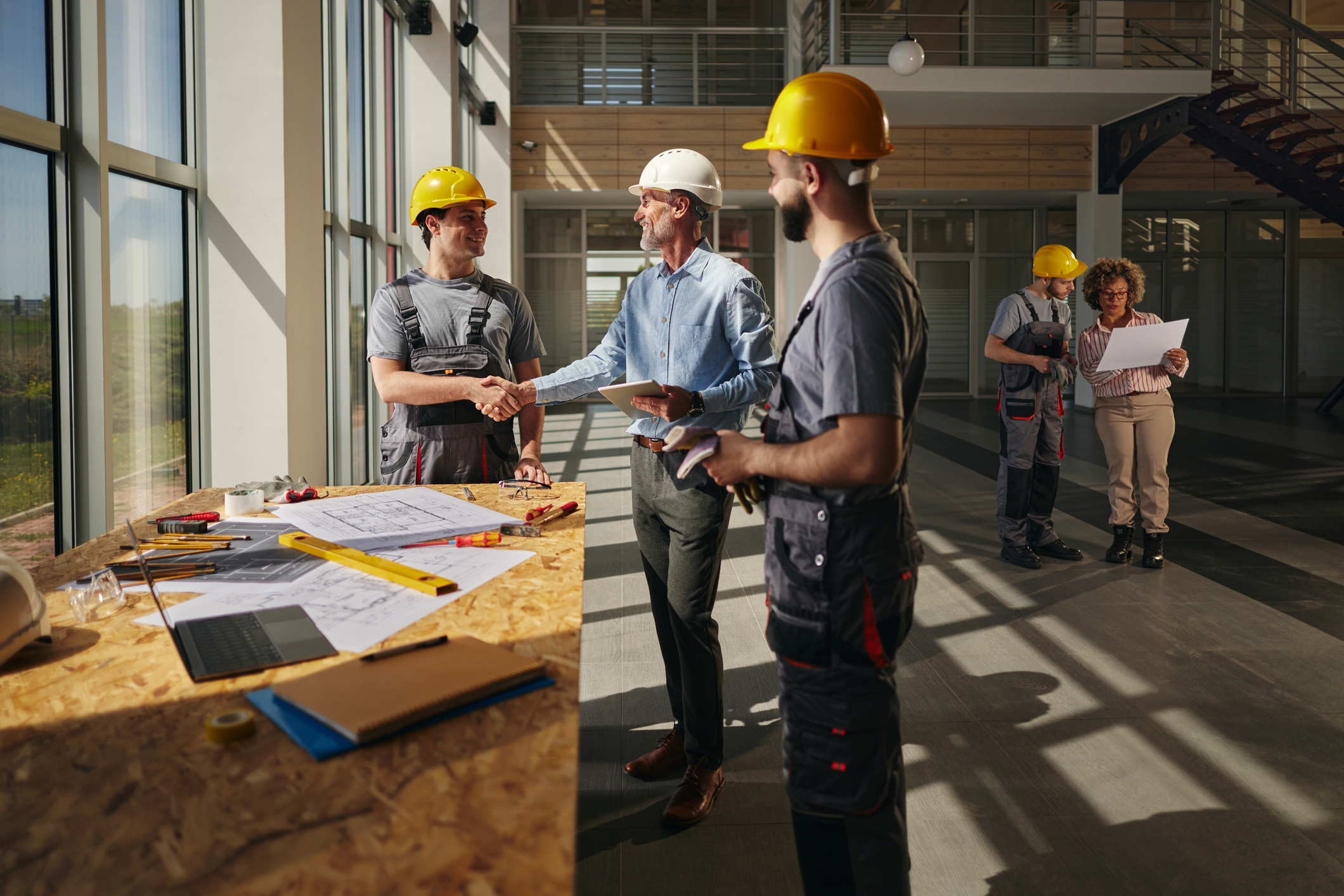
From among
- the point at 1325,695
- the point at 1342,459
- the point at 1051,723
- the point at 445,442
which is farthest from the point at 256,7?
the point at 1342,459

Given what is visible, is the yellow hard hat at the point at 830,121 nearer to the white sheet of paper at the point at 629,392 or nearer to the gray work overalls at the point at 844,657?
the gray work overalls at the point at 844,657

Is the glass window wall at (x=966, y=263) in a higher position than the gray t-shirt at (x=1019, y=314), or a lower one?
higher

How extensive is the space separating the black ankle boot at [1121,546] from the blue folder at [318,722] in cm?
489

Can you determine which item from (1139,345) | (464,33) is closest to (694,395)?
(1139,345)

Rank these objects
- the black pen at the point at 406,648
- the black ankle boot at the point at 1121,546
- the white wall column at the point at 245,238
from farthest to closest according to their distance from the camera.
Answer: the black ankle boot at the point at 1121,546, the white wall column at the point at 245,238, the black pen at the point at 406,648

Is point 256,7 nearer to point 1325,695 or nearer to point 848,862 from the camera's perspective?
point 848,862

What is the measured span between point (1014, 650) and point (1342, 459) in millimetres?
7170

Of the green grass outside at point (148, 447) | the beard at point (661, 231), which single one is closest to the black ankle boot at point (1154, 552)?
the beard at point (661, 231)

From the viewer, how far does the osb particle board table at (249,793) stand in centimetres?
84

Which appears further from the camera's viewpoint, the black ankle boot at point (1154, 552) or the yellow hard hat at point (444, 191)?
the black ankle boot at point (1154, 552)

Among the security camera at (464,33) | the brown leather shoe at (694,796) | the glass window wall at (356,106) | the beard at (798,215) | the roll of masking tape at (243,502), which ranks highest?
the security camera at (464,33)

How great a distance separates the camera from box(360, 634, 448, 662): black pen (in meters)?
1.21

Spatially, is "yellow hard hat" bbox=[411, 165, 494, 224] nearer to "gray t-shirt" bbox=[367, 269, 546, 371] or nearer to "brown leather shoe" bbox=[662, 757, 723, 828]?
"gray t-shirt" bbox=[367, 269, 546, 371]

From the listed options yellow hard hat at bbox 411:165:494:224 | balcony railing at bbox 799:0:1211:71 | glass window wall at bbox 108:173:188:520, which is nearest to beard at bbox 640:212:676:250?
yellow hard hat at bbox 411:165:494:224
